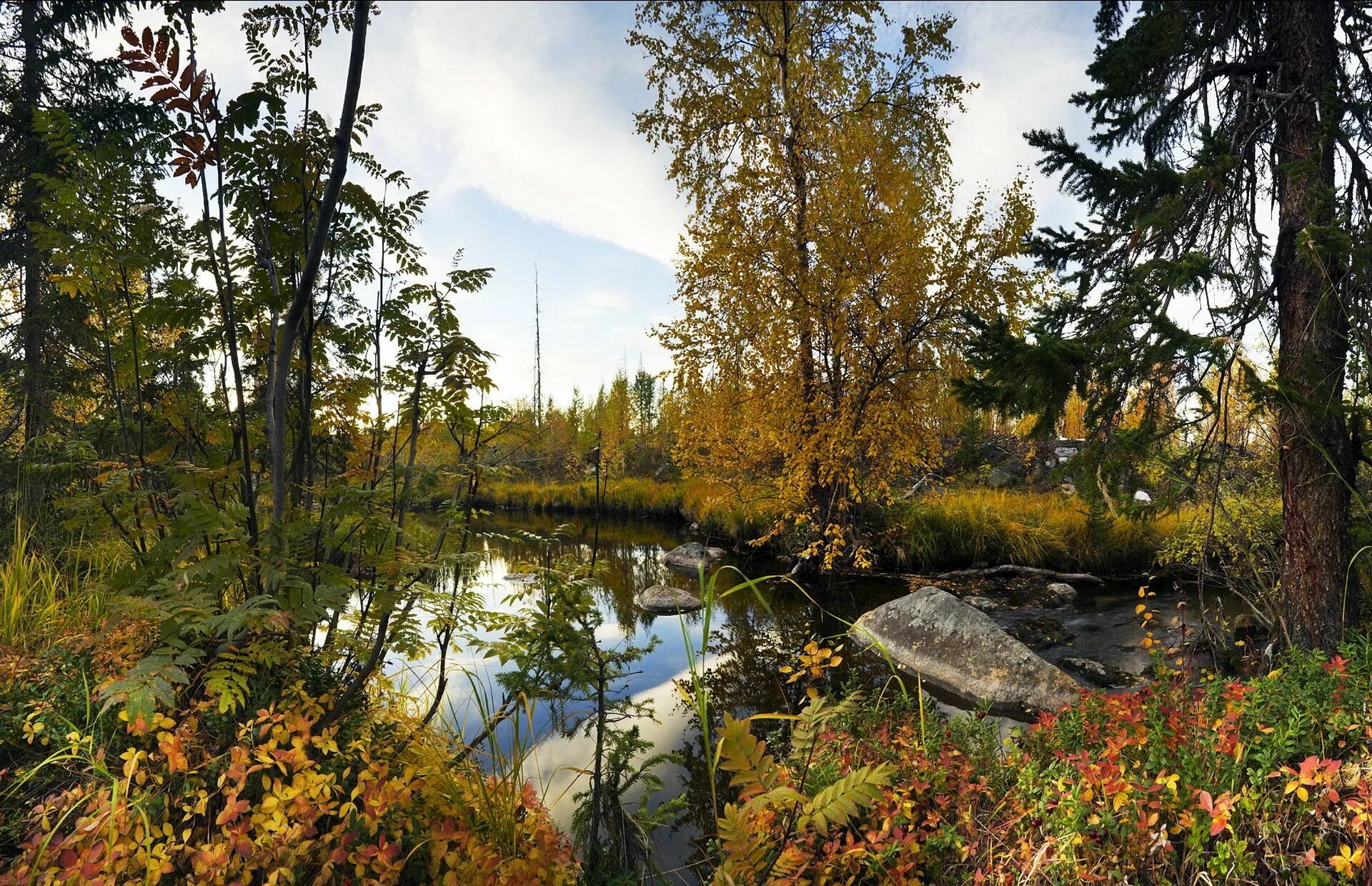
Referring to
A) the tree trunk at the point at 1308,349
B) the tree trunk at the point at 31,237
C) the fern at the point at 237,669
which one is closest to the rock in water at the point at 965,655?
the tree trunk at the point at 1308,349

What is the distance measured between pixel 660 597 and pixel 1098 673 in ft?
16.4

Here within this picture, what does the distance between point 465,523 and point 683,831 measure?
223cm

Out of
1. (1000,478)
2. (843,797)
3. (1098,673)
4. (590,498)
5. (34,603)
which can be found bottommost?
(1098,673)

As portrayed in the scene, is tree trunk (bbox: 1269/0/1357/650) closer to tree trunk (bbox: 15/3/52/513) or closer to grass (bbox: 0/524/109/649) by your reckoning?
grass (bbox: 0/524/109/649)

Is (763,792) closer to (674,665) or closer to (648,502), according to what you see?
(674,665)

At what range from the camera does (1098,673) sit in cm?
527

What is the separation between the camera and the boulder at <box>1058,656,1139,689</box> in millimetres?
5086

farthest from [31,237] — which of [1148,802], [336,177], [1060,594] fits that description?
[1060,594]

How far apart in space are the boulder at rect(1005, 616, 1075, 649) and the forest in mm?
118

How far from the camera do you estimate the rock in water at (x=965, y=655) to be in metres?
4.65

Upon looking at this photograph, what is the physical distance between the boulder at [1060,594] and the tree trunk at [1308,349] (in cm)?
388

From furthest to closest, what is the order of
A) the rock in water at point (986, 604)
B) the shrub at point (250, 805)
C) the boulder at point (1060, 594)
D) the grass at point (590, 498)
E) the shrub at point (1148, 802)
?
the grass at point (590, 498) → the boulder at point (1060, 594) → the rock in water at point (986, 604) → the shrub at point (1148, 802) → the shrub at point (250, 805)

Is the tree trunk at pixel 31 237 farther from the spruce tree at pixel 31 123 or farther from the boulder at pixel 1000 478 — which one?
the boulder at pixel 1000 478

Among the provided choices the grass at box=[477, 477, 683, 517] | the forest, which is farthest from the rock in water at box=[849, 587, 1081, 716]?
the grass at box=[477, 477, 683, 517]
